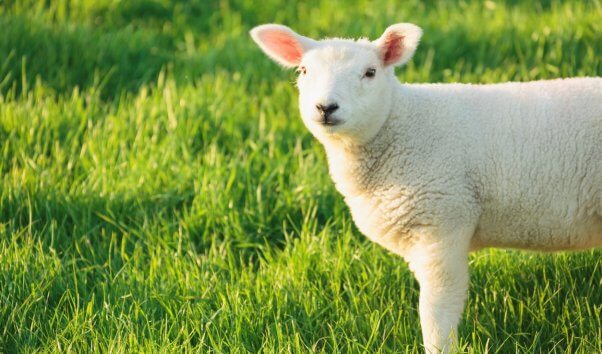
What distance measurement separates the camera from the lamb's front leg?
3543 mm

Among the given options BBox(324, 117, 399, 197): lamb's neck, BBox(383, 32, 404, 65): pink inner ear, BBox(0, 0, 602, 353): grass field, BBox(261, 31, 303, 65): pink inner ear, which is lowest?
BBox(0, 0, 602, 353): grass field

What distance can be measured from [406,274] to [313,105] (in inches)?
41.2

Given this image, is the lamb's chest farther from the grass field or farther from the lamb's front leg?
the grass field

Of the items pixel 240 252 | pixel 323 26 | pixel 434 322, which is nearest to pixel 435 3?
pixel 323 26

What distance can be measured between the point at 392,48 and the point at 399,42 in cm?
4

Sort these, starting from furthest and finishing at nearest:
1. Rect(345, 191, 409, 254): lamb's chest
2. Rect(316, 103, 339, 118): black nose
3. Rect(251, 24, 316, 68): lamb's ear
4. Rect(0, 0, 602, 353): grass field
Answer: Rect(251, 24, 316, 68): lamb's ear, Rect(0, 0, 602, 353): grass field, Rect(345, 191, 409, 254): lamb's chest, Rect(316, 103, 339, 118): black nose

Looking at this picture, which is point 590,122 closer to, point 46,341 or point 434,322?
point 434,322

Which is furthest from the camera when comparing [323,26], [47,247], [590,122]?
[323,26]

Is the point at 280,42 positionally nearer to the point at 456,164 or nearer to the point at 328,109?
the point at 328,109

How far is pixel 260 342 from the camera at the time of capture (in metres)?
3.70

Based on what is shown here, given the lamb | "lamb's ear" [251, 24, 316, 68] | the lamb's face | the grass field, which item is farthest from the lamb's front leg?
"lamb's ear" [251, 24, 316, 68]

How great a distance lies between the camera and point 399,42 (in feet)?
12.5

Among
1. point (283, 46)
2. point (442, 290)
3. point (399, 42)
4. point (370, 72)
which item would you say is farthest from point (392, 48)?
point (442, 290)

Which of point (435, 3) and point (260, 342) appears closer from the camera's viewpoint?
point (260, 342)
